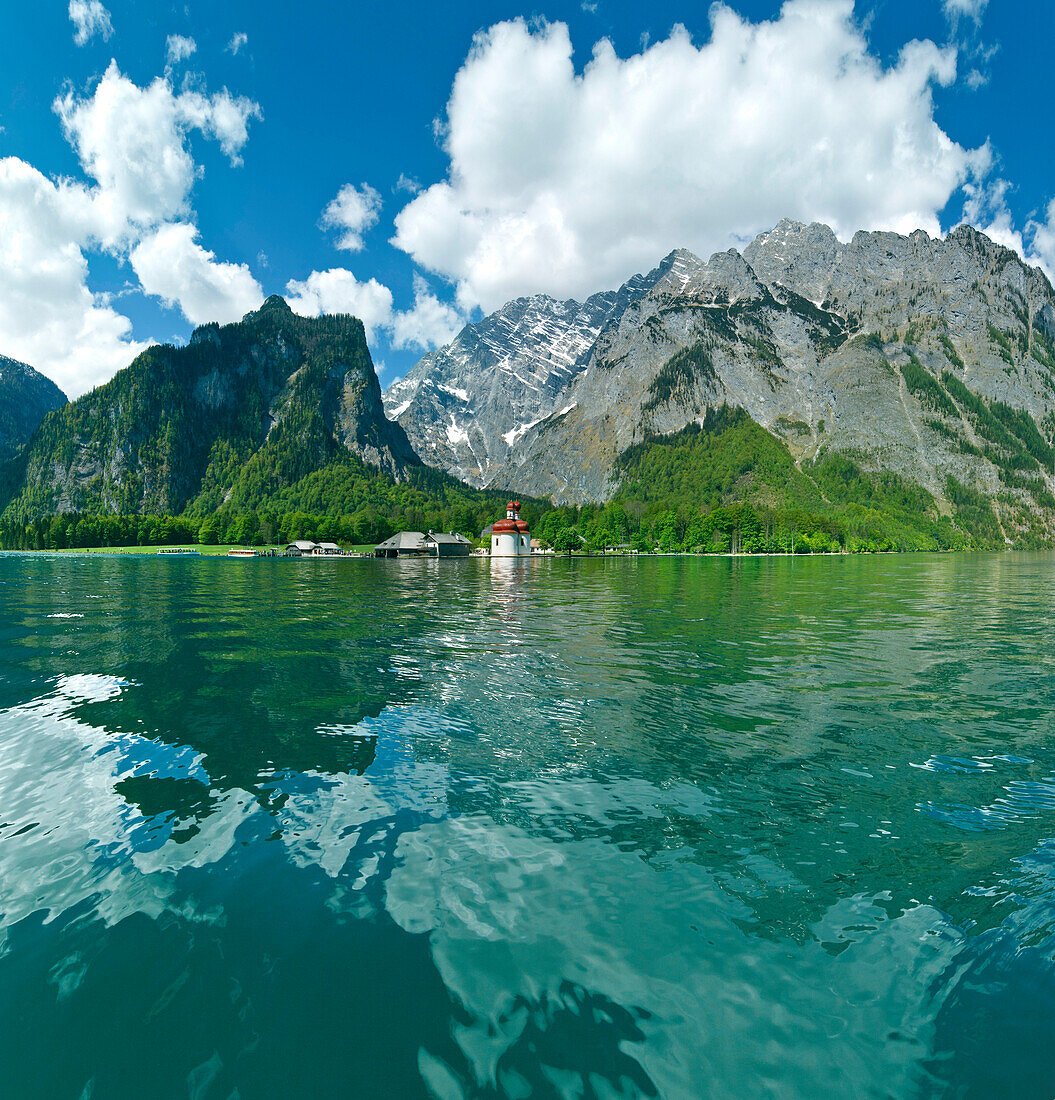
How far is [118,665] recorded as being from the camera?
21781 millimetres

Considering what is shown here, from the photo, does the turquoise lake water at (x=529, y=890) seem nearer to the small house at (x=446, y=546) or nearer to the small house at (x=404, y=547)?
the small house at (x=404, y=547)

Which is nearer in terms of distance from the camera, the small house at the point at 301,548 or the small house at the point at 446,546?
the small house at the point at 301,548

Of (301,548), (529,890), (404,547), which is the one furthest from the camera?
(404,547)

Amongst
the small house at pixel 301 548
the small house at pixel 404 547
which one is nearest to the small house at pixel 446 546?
the small house at pixel 404 547

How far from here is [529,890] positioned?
7.79m

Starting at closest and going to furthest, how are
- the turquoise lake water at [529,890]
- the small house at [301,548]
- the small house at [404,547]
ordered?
the turquoise lake water at [529,890] → the small house at [301,548] → the small house at [404,547]

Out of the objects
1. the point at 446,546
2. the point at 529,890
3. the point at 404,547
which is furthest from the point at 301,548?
the point at 529,890

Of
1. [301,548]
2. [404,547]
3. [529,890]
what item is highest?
[529,890]

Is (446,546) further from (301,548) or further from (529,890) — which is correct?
(529,890)

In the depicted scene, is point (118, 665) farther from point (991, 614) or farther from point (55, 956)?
point (991, 614)

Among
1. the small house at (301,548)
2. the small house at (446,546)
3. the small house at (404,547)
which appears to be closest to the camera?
the small house at (301,548)

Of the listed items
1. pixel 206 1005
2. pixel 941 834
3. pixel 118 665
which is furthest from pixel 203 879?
pixel 118 665

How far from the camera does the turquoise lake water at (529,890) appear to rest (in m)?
5.25

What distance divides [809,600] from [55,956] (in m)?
49.0
